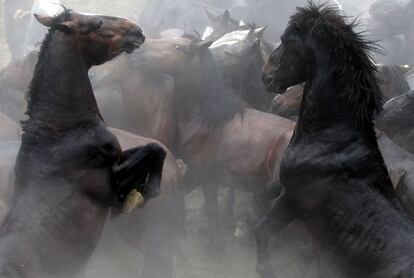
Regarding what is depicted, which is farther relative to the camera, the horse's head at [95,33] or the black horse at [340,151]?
the black horse at [340,151]

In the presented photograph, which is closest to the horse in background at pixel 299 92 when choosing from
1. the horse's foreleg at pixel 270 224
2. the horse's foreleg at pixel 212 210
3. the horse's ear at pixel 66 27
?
the horse's foreleg at pixel 212 210

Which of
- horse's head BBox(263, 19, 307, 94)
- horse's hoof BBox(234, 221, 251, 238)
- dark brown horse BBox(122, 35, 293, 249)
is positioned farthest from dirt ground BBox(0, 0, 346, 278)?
horse's head BBox(263, 19, 307, 94)

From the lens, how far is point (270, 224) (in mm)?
4465

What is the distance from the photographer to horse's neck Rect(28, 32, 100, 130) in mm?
3623

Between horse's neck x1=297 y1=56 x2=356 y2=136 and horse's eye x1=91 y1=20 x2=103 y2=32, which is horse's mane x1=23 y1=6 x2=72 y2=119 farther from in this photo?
horse's neck x1=297 y1=56 x2=356 y2=136

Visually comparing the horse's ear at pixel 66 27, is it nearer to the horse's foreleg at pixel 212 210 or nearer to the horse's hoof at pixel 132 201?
the horse's hoof at pixel 132 201

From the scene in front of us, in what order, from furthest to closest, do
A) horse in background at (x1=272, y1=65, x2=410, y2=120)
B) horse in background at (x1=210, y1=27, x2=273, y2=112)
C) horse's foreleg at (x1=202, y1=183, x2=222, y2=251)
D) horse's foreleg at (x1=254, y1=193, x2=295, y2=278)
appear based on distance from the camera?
horse in background at (x1=210, y1=27, x2=273, y2=112)
horse's foreleg at (x1=202, y1=183, x2=222, y2=251)
horse in background at (x1=272, y1=65, x2=410, y2=120)
horse's foreleg at (x1=254, y1=193, x2=295, y2=278)

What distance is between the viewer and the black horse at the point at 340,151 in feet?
12.5

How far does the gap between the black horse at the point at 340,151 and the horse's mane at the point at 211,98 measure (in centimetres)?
139

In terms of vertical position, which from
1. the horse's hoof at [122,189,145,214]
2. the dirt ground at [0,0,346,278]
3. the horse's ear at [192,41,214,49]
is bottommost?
the dirt ground at [0,0,346,278]

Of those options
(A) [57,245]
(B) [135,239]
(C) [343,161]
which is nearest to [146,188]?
(A) [57,245]

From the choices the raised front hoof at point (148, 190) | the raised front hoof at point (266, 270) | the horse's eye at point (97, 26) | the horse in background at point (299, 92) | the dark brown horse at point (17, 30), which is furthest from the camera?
A: the dark brown horse at point (17, 30)

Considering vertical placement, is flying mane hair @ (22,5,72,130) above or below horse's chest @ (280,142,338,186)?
above

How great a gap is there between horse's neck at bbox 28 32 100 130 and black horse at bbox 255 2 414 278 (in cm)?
148
